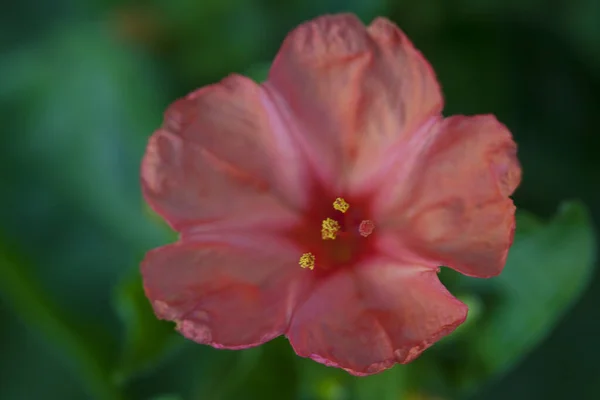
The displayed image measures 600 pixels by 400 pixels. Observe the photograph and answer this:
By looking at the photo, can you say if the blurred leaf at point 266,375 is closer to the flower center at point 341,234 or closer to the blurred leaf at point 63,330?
the flower center at point 341,234

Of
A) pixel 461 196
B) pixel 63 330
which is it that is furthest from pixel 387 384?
pixel 63 330

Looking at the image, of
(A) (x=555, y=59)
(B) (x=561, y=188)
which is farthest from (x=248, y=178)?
(A) (x=555, y=59)

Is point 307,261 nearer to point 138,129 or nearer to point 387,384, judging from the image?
point 387,384

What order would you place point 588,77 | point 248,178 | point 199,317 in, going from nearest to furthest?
point 199,317 < point 248,178 < point 588,77

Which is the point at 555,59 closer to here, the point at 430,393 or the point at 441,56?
the point at 441,56

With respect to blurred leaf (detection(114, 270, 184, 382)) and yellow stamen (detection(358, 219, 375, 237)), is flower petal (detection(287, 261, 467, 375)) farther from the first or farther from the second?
blurred leaf (detection(114, 270, 184, 382))

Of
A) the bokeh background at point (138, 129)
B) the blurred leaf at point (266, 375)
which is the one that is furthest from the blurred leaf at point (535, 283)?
the blurred leaf at point (266, 375)
